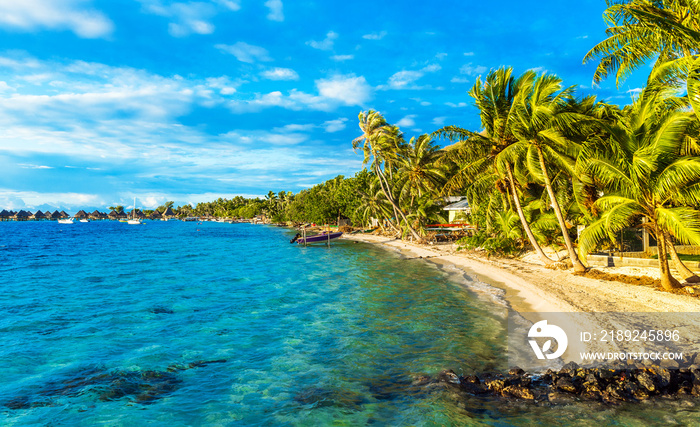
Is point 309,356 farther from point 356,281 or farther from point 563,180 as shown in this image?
point 563,180

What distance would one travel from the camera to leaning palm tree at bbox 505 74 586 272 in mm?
14297

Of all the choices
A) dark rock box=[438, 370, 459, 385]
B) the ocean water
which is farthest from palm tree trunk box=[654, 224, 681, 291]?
dark rock box=[438, 370, 459, 385]

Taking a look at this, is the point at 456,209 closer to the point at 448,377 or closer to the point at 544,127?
the point at 544,127

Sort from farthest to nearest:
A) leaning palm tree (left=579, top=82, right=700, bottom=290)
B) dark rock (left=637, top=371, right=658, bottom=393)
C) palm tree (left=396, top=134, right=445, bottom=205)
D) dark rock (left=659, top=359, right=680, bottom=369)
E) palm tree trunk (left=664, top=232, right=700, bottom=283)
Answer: palm tree (left=396, top=134, right=445, bottom=205), palm tree trunk (left=664, top=232, right=700, bottom=283), leaning palm tree (left=579, top=82, right=700, bottom=290), dark rock (left=659, top=359, right=680, bottom=369), dark rock (left=637, top=371, right=658, bottom=393)

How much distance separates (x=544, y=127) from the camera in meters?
15.0

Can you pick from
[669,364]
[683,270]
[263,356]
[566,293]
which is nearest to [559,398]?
[669,364]

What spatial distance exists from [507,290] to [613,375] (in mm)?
8793

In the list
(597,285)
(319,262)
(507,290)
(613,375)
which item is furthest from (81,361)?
(319,262)

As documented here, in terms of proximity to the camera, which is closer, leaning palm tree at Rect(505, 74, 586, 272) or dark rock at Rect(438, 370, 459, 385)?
dark rock at Rect(438, 370, 459, 385)

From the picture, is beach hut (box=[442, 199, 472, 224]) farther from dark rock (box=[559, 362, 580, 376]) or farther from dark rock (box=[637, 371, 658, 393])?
dark rock (box=[637, 371, 658, 393])

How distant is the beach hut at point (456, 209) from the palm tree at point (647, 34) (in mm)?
25043

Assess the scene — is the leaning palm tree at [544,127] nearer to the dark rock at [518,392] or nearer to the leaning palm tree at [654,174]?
the leaning palm tree at [654,174]

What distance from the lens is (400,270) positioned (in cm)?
2312

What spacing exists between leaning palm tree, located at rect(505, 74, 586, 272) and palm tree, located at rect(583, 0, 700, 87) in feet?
5.42
